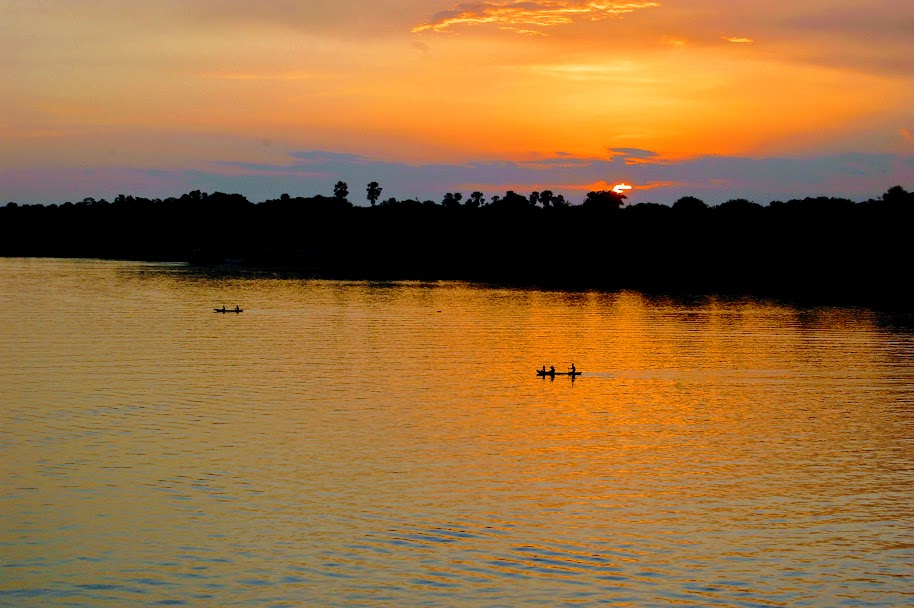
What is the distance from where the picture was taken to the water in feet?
84.8

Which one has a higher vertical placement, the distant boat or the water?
the distant boat

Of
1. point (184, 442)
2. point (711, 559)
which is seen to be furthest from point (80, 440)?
point (711, 559)

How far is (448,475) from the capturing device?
3641cm

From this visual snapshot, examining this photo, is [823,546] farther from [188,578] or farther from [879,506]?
[188,578]

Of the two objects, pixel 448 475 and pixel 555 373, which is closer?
pixel 448 475

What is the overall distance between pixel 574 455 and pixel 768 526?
10.6 m

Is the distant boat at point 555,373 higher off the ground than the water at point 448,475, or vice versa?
the distant boat at point 555,373

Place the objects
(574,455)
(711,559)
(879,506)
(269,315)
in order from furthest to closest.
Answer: (269,315), (574,455), (879,506), (711,559)

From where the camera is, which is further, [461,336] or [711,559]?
[461,336]

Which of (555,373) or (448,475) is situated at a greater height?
(555,373)

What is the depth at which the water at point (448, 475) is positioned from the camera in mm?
25844

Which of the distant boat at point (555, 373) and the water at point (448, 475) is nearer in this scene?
the water at point (448, 475)

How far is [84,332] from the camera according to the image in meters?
84.9

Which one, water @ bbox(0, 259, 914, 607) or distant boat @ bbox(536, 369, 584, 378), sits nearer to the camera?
water @ bbox(0, 259, 914, 607)
